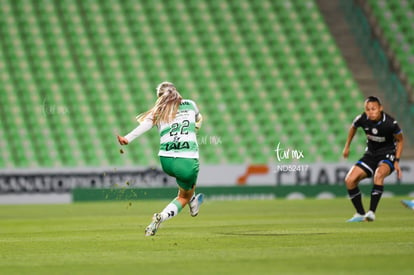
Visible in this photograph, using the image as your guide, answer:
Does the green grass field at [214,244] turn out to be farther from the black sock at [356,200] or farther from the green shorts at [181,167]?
the green shorts at [181,167]

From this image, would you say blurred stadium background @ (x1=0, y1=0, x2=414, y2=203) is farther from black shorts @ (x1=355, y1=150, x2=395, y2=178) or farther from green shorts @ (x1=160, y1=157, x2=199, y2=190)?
green shorts @ (x1=160, y1=157, x2=199, y2=190)

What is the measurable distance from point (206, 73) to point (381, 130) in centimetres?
1524

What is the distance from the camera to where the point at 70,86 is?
28.3 meters

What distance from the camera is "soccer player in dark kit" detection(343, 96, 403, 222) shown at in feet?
47.2

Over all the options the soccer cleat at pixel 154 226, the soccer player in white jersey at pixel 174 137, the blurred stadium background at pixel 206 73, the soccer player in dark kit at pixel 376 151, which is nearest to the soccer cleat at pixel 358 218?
the soccer player in dark kit at pixel 376 151

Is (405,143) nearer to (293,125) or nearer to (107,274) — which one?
(293,125)

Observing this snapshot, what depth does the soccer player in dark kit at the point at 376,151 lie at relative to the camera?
566 inches

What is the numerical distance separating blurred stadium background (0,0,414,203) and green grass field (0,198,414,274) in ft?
31.2

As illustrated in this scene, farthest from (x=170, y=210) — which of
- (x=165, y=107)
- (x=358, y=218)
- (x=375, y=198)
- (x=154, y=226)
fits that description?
(x=375, y=198)

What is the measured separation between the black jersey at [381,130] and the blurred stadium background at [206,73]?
10330 millimetres

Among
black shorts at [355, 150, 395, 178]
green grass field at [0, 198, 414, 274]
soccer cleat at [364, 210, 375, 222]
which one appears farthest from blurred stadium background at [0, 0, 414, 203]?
soccer cleat at [364, 210, 375, 222]

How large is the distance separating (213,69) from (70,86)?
4647mm

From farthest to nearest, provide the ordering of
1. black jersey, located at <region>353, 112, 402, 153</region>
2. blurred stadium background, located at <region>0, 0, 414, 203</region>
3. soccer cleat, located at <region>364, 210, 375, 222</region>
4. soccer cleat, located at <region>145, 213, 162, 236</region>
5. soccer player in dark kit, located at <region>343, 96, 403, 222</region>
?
blurred stadium background, located at <region>0, 0, 414, 203</region>, black jersey, located at <region>353, 112, 402, 153</region>, soccer player in dark kit, located at <region>343, 96, 403, 222</region>, soccer cleat, located at <region>364, 210, 375, 222</region>, soccer cleat, located at <region>145, 213, 162, 236</region>

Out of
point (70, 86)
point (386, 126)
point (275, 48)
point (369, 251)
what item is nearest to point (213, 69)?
point (275, 48)
